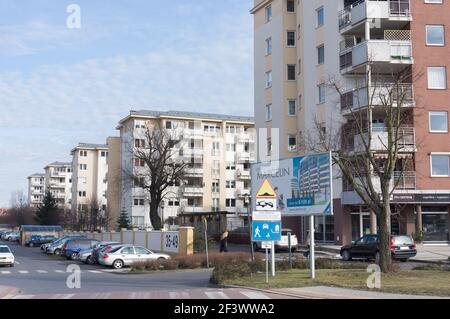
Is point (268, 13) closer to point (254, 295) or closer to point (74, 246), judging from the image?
point (74, 246)

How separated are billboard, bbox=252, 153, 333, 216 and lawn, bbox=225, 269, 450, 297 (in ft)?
7.81

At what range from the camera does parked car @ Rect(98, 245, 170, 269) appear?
34.8 meters

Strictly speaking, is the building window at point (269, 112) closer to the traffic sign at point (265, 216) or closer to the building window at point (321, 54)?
the building window at point (321, 54)

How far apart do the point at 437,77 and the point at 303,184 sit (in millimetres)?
26200

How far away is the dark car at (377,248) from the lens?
3266 cm

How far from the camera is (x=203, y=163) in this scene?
9662 cm

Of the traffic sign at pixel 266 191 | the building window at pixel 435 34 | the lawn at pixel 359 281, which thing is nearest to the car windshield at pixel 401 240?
the lawn at pixel 359 281

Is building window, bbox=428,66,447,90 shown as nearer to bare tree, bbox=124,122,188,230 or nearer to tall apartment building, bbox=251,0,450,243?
tall apartment building, bbox=251,0,450,243

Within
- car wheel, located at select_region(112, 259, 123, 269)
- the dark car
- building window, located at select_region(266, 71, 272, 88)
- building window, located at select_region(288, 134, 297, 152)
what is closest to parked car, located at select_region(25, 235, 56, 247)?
building window, located at select_region(266, 71, 272, 88)

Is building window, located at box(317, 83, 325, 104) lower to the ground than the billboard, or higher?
higher

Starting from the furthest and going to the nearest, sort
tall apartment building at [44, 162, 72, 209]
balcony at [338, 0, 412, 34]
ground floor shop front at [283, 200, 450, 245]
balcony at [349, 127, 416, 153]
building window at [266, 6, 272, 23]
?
tall apartment building at [44, 162, 72, 209] → building window at [266, 6, 272, 23] → balcony at [338, 0, 412, 34] → ground floor shop front at [283, 200, 450, 245] → balcony at [349, 127, 416, 153]

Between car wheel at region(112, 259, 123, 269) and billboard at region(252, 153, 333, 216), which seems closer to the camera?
billboard at region(252, 153, 333, 216)
